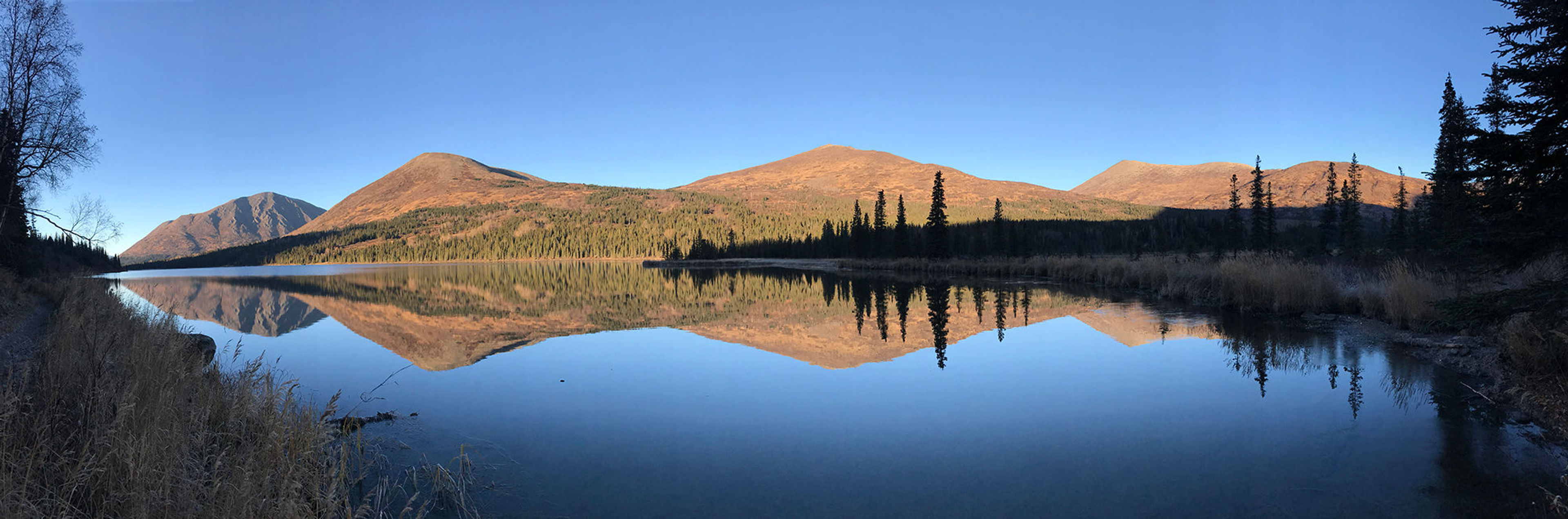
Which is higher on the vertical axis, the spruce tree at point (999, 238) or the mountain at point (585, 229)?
the mountain at point (585, 229)

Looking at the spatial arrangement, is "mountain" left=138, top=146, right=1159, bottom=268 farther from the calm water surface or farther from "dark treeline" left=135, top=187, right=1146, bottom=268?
the calm water surface

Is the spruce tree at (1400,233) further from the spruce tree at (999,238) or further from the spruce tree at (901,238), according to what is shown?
the spruce tree at (901,238)

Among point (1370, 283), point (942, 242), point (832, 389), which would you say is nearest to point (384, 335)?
point (832, 389)

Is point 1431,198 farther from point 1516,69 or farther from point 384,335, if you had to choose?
point 384,335

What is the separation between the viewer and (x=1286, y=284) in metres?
15.1

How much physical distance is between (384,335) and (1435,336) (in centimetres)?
2039

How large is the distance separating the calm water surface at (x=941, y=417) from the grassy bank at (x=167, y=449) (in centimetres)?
91

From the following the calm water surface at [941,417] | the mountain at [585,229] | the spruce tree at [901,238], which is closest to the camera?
the calm water surface at [941,417]

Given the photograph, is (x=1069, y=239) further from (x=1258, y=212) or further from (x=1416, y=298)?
(x=1416, y=298)

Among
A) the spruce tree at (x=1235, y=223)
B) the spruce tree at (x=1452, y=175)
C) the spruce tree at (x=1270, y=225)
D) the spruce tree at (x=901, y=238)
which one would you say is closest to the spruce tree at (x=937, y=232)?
the spruce tree at (x=901, y=238)

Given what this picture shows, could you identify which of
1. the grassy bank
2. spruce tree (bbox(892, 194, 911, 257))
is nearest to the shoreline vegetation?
the grassy bank

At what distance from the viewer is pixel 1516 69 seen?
6.15 m

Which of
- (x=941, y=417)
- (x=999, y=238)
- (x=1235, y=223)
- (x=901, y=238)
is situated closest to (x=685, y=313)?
(x=941, y=417)

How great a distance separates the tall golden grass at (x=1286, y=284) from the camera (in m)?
11.7
